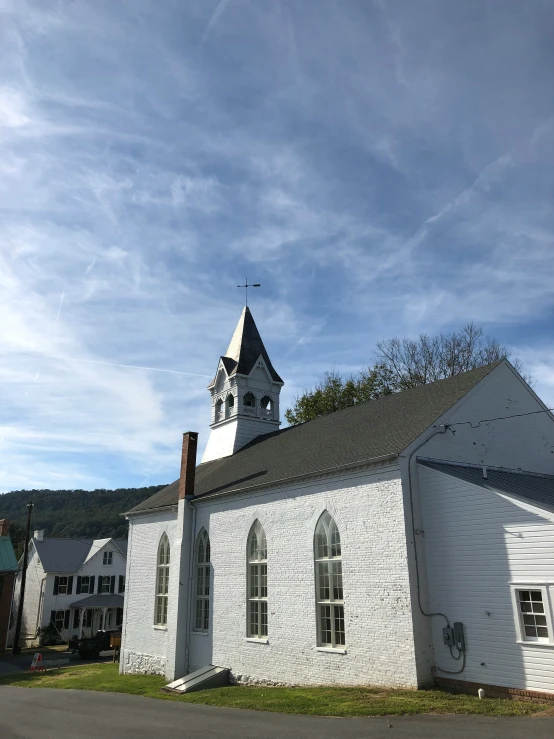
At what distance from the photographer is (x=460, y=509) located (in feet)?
51.6

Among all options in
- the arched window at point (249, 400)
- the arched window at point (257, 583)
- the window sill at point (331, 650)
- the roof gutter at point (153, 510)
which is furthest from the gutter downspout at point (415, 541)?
the arched window at point (249, 400)

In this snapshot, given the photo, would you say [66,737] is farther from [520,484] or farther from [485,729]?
[520,484]

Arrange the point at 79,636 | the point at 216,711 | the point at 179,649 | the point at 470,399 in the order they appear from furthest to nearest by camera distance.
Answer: the point at 79,636
the point at 179,649
the point at 470,399
the point at 216,711

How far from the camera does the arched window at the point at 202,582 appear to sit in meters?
23.7

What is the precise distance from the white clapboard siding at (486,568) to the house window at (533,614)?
0.18 metres

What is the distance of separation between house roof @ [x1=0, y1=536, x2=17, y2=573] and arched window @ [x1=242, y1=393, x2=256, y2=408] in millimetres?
22273

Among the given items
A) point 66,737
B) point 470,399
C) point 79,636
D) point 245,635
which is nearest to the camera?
point 66,737

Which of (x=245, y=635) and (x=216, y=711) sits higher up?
(x=245, y=635)

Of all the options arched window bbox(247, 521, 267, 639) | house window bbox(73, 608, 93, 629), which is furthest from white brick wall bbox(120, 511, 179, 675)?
house window bbox(73, 608, 93, 629)

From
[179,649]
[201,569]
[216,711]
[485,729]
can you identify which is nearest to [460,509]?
[485,729]

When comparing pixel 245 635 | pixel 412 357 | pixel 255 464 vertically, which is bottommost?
pixel 245 635

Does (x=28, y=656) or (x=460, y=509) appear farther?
(x=28, y=656)

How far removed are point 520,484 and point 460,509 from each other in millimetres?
2836

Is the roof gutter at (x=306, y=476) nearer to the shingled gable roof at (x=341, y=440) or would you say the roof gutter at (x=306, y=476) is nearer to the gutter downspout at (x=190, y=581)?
the shingled gable roof at (x=341, y=440)
